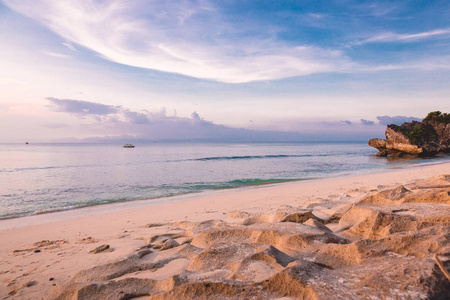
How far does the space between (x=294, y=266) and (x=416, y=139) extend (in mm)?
47059

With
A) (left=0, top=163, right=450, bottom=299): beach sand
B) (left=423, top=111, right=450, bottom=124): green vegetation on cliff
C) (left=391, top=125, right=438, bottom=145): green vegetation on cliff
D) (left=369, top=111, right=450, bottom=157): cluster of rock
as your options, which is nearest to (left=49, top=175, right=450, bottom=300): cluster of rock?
(left=0, top=163, right=450, bottom=299): beach sand

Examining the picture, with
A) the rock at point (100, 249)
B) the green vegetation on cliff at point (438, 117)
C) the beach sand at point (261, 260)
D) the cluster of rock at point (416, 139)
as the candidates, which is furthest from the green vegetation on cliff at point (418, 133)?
the rock at point (100, 249)

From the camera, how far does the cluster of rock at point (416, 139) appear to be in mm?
38375

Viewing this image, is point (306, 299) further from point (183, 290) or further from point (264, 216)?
point (264, 216)

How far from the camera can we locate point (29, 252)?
4.68 m

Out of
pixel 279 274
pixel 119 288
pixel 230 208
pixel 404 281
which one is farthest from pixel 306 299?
pixel 230 208

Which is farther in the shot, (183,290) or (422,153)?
(422,153)

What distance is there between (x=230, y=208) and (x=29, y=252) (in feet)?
17.2

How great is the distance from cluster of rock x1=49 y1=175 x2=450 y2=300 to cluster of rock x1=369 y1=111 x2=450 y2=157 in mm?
42750

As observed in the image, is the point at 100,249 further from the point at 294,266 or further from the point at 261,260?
the point at 294,266

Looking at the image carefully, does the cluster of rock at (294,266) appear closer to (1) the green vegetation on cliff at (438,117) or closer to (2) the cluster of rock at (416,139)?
(2) the cluster of rock at (416,139)

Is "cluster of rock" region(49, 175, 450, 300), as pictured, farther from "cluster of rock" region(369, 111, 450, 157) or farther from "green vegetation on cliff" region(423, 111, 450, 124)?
"green vegetation on cliff" region(423, 111, 450, 124)

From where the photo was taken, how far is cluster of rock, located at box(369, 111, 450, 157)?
38.4 m

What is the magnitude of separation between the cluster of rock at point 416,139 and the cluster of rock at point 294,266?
42.7 m
